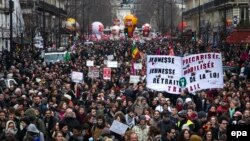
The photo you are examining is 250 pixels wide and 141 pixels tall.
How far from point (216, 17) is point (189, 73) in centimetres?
7732

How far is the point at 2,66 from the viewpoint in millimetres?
38219

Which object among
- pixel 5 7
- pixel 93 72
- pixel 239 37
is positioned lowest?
pixel 93 72

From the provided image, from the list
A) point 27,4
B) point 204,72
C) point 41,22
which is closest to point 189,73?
point 204,72

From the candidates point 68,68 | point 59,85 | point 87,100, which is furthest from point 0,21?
point 87,100

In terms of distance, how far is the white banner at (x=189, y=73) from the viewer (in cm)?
2000

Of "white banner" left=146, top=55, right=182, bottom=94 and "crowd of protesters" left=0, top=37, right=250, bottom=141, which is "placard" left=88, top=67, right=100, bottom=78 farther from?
"white banner" left=146, top=55, right=182, bottom=94

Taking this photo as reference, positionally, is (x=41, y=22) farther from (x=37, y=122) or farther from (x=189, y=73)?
(x=37, y=122)

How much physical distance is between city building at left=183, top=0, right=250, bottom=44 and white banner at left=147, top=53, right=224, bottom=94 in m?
37.1

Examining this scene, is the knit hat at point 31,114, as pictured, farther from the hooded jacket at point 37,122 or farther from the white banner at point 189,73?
the white banner at point 189,73

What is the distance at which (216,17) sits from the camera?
96750 mm

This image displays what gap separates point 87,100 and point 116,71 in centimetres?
1489

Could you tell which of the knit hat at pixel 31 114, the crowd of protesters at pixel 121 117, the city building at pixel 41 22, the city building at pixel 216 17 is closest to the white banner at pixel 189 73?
the crowd of protesters at pixel 121 117

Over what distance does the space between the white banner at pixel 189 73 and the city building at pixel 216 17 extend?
122 ft

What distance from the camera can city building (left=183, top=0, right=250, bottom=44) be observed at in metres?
66.4
